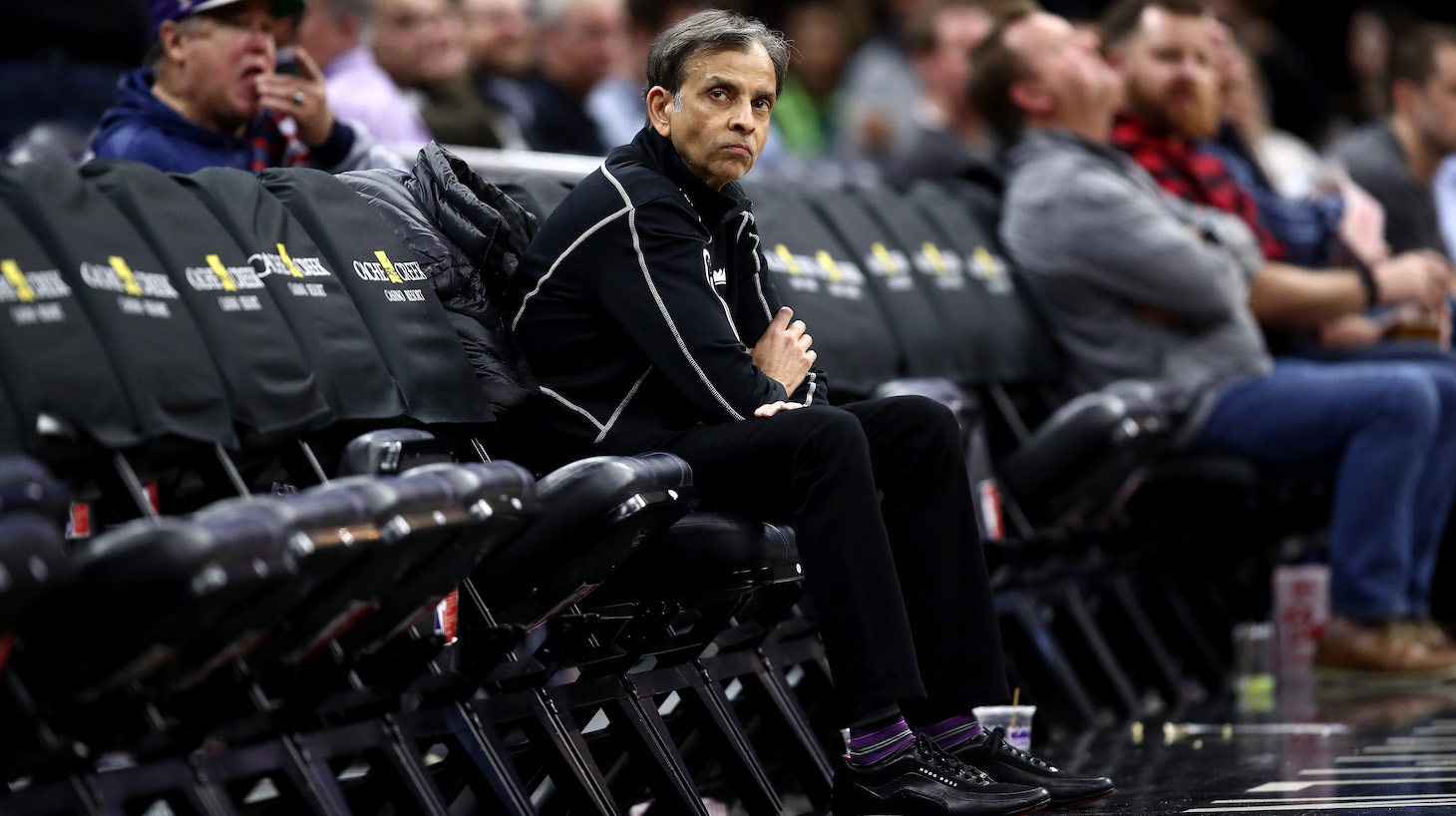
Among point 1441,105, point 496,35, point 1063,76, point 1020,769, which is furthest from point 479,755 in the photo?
point 1441,105

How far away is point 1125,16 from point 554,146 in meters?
2.05

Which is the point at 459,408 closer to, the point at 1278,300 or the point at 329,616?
the point at 329,616

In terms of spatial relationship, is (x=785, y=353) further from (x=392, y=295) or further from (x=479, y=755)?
(x=479, y=755)

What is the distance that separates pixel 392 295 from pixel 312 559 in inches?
37.5

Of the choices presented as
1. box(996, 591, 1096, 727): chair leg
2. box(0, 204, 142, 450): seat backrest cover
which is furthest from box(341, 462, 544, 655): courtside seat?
box(996, 591, 1096, 727): chair leg

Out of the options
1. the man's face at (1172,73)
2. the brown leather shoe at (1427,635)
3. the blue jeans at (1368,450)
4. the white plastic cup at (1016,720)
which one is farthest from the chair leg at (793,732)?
the man's face at (1172,73)

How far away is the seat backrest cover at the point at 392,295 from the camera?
3459 millimetres

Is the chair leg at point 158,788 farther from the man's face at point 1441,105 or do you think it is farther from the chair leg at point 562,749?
the man's face at point 1441,105

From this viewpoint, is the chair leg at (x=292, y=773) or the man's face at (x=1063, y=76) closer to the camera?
the chair leg at (x=292, y=773)

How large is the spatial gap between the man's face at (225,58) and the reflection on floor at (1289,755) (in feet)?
7.29

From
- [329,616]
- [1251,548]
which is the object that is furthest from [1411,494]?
[329,616]

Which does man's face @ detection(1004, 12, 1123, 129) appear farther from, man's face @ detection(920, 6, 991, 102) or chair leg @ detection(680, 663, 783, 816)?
chair leg @ detection(680, 663, 783, 816)

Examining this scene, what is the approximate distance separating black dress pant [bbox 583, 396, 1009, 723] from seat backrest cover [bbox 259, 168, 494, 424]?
0.93 ft

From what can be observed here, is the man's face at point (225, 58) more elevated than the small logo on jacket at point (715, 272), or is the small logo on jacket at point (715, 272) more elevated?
the man's face at point (225, 58)
